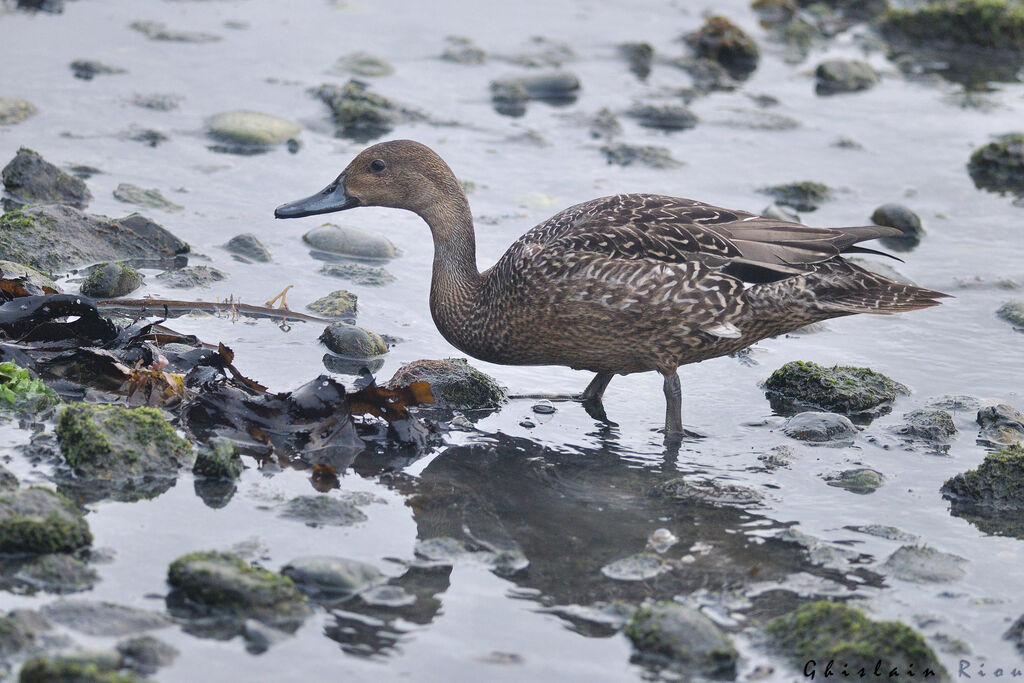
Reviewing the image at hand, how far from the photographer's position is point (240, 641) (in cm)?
464

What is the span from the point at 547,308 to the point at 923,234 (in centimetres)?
454

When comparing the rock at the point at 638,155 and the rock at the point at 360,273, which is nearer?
the rock at the point at 360,273

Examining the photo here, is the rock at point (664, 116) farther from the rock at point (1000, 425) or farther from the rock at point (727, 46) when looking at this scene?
the rock at point (1000, 425)

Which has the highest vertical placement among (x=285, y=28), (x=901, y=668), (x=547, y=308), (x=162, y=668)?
(x=285, y=28)

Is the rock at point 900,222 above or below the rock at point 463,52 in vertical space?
below

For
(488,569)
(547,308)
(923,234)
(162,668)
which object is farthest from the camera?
(923,234)

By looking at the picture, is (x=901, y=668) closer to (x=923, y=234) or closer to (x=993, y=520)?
(x=993, y=520)

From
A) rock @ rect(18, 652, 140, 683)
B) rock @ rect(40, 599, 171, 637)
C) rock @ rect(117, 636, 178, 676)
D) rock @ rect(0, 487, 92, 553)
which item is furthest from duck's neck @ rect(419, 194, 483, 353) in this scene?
rock @ rect(18, 652, 140, 683)

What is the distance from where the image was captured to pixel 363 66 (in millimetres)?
12633

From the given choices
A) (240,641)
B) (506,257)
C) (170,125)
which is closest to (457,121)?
(170,125)

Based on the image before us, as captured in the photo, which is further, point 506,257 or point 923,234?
point 923,234

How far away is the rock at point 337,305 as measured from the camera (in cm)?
802

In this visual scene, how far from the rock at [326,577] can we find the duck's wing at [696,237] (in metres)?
2.69

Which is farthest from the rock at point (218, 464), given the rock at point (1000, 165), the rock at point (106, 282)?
the rock at point (1000, 165)
